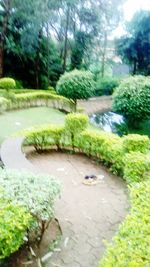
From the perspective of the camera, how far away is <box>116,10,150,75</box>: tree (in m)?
23.0

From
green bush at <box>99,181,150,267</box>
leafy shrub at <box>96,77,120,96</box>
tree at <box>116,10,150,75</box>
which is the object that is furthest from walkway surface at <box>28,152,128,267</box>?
tree at <box>116,10,150,75</box>

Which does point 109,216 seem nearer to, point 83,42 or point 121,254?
point 121,254

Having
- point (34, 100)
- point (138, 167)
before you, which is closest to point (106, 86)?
point (34, 100)

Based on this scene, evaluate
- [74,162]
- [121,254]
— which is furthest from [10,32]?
[121,254]

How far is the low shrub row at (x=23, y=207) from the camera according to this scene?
144 inches

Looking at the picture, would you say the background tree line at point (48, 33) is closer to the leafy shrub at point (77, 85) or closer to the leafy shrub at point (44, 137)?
the leafy shrub at point (77, 85)

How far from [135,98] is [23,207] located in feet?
31.2

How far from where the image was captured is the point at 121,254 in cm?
281

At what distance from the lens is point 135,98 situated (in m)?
12.7

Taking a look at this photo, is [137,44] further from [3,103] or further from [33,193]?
[33,193]

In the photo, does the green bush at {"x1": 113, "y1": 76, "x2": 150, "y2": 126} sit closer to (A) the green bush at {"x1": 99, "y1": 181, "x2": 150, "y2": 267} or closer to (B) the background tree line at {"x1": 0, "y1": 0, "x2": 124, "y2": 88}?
(A) the green bush at {"x1": 99, "y1": 181, "x2": 150, "y2": 267}

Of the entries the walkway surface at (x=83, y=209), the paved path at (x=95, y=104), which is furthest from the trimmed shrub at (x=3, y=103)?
the walkway surface at (x=83, y=209)

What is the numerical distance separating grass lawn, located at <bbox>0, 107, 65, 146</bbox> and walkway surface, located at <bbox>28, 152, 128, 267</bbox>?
329 cm

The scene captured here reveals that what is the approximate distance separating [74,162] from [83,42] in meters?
17.4
